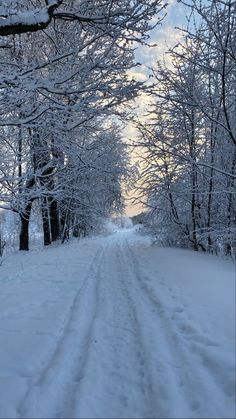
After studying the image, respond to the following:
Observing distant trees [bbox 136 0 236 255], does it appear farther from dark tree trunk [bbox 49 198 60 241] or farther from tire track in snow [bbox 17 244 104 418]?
dark tree trunk [bbox 49 198 60 241]

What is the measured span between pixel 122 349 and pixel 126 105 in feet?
22.2

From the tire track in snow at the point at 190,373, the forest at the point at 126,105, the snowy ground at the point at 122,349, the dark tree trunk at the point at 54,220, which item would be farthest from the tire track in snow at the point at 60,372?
the dark tree trunk at the point at 54,220

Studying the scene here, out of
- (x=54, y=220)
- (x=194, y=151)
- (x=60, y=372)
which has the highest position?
(x=194, y=151)

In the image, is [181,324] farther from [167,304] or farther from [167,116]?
[167,116]

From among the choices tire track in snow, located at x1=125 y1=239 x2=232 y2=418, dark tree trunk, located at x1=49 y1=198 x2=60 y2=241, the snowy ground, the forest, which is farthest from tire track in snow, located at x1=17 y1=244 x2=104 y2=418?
dark tree trunk, located at x1=49 y1=198 x2=60 y2=241

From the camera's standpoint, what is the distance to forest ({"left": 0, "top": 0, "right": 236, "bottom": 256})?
282 inches

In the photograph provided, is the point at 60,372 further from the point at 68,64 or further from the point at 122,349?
the point at 68,64

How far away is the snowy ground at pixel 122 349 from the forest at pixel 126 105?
267 cm

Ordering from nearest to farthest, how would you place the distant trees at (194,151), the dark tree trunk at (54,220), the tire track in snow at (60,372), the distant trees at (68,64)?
the tire track in snow at (60,372) < the distant trees at (68,64) < the distant trees at (194,151) < the dark tree trunk at (54,220)

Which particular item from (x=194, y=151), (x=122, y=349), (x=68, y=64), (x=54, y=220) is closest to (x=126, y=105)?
(x=68, y=64)

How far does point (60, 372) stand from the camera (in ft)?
13.4

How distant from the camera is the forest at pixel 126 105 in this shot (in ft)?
23.5

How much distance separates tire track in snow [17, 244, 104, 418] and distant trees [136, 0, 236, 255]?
4276 mm

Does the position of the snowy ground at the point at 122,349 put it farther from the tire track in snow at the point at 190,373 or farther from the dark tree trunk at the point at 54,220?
the dark tree trunk at the point at 54,220
